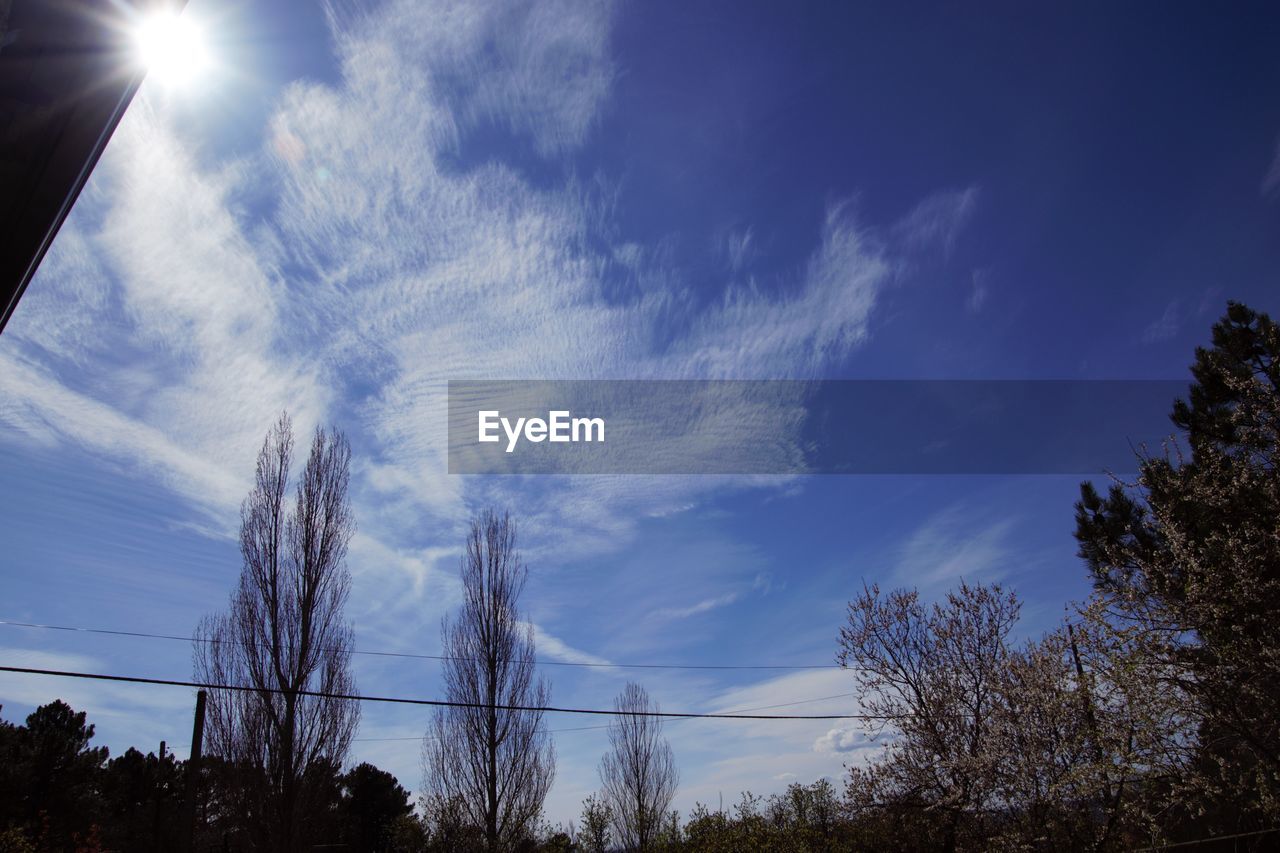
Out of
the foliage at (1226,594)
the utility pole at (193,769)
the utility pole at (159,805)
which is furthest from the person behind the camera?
the utility pole at (159,805)

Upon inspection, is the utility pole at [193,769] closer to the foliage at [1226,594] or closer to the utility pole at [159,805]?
the utility pole at [159,805]

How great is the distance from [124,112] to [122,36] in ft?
0.46

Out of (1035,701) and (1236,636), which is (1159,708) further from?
(1035,701)

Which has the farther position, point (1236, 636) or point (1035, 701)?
point (1035, 701)

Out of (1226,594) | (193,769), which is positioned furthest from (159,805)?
(1226,594)

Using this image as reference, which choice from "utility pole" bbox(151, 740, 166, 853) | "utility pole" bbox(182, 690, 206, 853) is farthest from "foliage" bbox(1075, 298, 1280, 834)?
"utility pole" bbox(151, 740, 166, 853)

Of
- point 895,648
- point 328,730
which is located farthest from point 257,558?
point 895,648

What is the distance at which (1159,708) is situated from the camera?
9.34m

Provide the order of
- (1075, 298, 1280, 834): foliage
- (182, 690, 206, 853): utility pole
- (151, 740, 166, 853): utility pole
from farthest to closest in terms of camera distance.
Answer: (151, 740, 166, 853): utility pole
(182, 690, 206, 853): utility pole
(1075, 298, 1280, 834): foliage

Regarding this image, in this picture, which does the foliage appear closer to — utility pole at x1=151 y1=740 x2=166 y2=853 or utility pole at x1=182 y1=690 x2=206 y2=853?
utility pole at x1=182 y1=690 x2=206 y2=853

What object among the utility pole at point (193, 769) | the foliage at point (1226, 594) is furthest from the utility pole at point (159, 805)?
the foliage at point (1226, 594)

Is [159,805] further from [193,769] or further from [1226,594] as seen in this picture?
[1226,594]

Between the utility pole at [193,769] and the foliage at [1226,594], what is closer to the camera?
the foliage at [1226,594]

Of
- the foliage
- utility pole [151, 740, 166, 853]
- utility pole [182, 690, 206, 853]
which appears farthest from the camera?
utility pole [151, 740, 166, 853]
